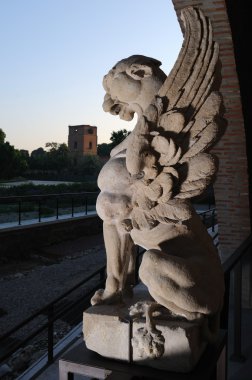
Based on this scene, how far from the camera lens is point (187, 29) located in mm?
1699

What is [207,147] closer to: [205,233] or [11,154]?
[205,233]

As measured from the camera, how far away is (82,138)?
112 ft

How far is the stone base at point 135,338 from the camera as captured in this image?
1.57 m

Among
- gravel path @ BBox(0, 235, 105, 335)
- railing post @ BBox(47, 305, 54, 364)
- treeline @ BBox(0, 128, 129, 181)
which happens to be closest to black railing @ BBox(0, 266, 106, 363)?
railing post @ BBox(47, 305, 54, 364)

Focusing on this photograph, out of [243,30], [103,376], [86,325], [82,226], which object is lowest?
[82,226]

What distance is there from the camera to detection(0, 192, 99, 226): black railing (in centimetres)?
1058

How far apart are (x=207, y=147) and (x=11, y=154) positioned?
17.3 metres

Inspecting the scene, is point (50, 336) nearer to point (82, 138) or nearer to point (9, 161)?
point (9, 161)

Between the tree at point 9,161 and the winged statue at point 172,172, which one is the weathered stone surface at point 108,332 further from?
the tree at point 9,161

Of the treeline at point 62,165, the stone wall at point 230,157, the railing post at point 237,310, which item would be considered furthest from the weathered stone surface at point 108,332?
the treeline at point 62,165

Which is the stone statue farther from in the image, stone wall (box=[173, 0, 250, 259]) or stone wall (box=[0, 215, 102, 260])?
stone wall (box=[0, 215, 102, 260])

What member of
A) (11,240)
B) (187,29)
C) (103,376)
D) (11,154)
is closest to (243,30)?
(187,29)

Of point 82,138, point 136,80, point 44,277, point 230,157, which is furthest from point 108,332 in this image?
point 82,138

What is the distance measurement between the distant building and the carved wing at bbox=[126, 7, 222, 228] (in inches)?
1226
